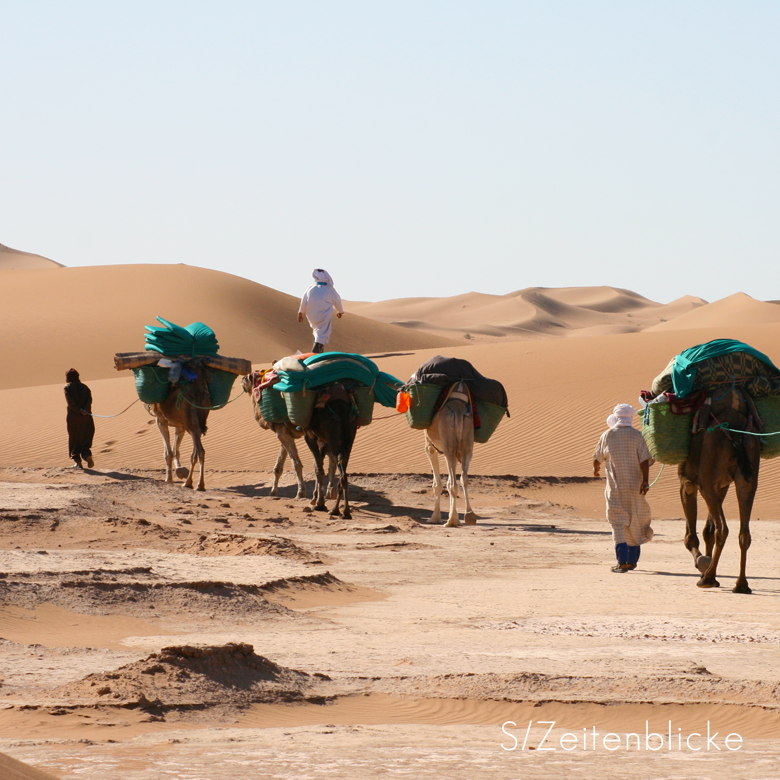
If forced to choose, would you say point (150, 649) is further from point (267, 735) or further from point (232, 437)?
point (232, 437)

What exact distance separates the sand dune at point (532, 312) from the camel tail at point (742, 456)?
301 feet

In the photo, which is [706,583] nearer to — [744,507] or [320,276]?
[744,507]

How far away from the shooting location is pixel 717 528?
1012 centimetres

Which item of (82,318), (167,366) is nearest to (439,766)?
(167,366)

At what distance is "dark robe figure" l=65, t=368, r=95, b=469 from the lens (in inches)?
813

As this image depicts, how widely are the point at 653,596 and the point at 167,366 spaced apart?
11.4 metres

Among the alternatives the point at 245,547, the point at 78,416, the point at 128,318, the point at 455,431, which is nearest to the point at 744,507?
the point at 245,547

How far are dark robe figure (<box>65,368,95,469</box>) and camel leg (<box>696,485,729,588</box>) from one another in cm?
1310

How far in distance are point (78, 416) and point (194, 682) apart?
613 inches

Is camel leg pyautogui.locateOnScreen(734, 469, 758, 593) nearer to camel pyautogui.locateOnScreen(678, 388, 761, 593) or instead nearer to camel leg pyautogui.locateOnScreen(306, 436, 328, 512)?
camel pyautogui.locateOnScreen(678, 388, 761, 593)

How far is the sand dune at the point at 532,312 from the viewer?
117875 mm

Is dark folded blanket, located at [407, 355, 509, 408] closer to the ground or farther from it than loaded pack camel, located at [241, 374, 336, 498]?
farther from it

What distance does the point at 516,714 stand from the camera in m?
5.73

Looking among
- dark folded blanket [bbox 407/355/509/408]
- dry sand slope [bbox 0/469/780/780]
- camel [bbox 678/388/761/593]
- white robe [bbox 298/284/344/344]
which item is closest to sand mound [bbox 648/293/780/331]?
white robe [bbox 298/284/344/344]
